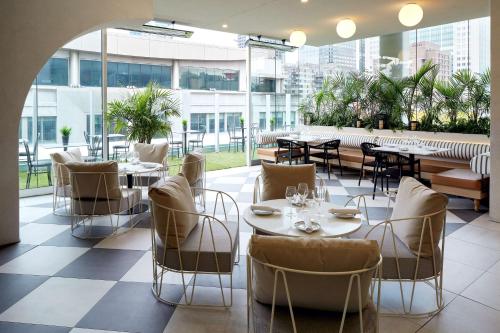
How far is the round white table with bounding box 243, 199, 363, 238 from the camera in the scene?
281cm

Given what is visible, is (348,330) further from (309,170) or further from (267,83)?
(267,83)

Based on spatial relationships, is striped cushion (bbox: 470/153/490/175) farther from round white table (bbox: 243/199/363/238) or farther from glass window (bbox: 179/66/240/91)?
glass window (bbox: 179/66/240/91)

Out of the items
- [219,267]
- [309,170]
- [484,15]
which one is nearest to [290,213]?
[219,267]

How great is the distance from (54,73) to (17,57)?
10.5 feet

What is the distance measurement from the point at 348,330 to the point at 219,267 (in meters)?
1.23

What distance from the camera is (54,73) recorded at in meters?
7.23

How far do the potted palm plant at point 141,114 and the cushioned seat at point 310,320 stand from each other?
19.1 ft

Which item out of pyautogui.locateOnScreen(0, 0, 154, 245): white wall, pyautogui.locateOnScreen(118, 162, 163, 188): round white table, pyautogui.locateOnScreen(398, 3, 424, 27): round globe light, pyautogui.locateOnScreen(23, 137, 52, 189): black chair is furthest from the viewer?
pyautogui.locateOnScreen(23, 137, 52, 189): black chair

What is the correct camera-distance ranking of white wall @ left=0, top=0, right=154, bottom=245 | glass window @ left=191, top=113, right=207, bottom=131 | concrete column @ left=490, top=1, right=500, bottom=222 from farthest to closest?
glass window @ left=191, top=113, right=207, bottom=131
concrete column @ left=490, top=1, right=500, bottom=222
white wall @ left=0, top=0, right=154, bottom=245

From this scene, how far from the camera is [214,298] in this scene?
323 centimetres

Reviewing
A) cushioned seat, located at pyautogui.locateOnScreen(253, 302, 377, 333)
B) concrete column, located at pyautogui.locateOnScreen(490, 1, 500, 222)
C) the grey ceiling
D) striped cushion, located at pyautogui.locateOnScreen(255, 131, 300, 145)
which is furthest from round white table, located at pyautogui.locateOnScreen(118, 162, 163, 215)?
striped cushion, located at pyautogui.locateOnScreen(255, 131, 300, 145)

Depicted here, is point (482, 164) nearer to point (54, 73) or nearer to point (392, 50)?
point (392, 50)

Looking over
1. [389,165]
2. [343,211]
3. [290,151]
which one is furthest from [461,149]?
[343,211]

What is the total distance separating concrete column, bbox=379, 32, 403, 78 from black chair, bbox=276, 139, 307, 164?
2969 millimetres
